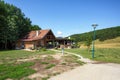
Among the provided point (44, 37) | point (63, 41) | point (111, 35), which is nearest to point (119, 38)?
point (111, 35)

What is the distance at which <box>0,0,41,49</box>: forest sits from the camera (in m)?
40.1

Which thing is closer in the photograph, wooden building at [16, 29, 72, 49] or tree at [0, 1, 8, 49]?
tree at [0, 1, 8, 49]

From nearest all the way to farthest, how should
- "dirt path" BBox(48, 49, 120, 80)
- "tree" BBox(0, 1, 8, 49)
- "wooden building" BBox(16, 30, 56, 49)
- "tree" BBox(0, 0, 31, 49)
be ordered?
"dirt path" BBox(48, 49, 120, 80)
"tree" BBox(0, 1, 8, 49)
"tree" BBox(0, 0, 31, 49)
"wooden building" BBox(16, 30, 56, 49)

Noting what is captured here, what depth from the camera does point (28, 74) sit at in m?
10.9

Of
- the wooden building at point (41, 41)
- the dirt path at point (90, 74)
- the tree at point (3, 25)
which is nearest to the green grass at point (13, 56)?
the dirt path at point (90, 74)

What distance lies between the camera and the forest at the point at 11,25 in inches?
1580

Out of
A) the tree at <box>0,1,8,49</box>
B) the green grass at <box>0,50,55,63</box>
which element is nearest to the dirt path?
the green grass at <box>0,50,55,63</box>

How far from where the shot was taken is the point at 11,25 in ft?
137

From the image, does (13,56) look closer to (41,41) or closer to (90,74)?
(90,74)

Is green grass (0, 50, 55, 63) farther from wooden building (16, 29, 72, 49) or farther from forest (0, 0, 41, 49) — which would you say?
forest (0, 0, 41, 49)

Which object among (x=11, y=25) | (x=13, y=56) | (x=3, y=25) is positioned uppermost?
(x=11, y=25)

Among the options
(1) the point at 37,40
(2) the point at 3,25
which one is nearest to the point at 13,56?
(1) the point at 37,40

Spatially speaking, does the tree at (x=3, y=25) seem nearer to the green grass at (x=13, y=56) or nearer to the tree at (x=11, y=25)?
the tree at (x=11, y=25)

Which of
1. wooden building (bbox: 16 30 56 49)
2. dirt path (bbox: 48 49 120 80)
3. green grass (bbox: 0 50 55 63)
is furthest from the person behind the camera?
wooden building (bbox: 16 30 56 49)
